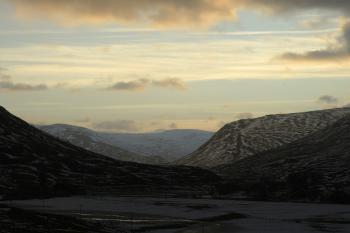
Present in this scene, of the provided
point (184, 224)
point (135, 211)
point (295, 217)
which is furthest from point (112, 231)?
point (295, 217)

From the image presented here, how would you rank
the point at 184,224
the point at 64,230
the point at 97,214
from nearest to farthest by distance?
the point at 64,230
the point at 184,224
the point at 97,214

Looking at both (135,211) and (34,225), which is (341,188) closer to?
(135,211)

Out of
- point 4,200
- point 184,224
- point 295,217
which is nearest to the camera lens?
point 184,224

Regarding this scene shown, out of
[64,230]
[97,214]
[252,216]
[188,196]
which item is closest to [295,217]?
[252,216]

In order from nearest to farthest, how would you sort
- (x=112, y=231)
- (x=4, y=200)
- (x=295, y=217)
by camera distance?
(x=112, y=231) → (x=295, y=217) → (x=4, y=200)

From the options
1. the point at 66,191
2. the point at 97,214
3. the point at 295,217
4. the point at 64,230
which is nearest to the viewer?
the point at 64,230

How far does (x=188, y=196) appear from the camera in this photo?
644 ft

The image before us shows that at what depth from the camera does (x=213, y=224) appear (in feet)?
348

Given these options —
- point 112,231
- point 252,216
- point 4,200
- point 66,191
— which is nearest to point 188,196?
point 66,191

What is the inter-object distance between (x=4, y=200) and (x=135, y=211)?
167 feet

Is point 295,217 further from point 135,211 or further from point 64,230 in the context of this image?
point 64,230

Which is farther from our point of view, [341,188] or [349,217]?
[341,188]

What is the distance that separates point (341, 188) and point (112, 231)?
131 meters

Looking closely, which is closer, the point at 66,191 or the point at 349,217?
the point at 349,217
